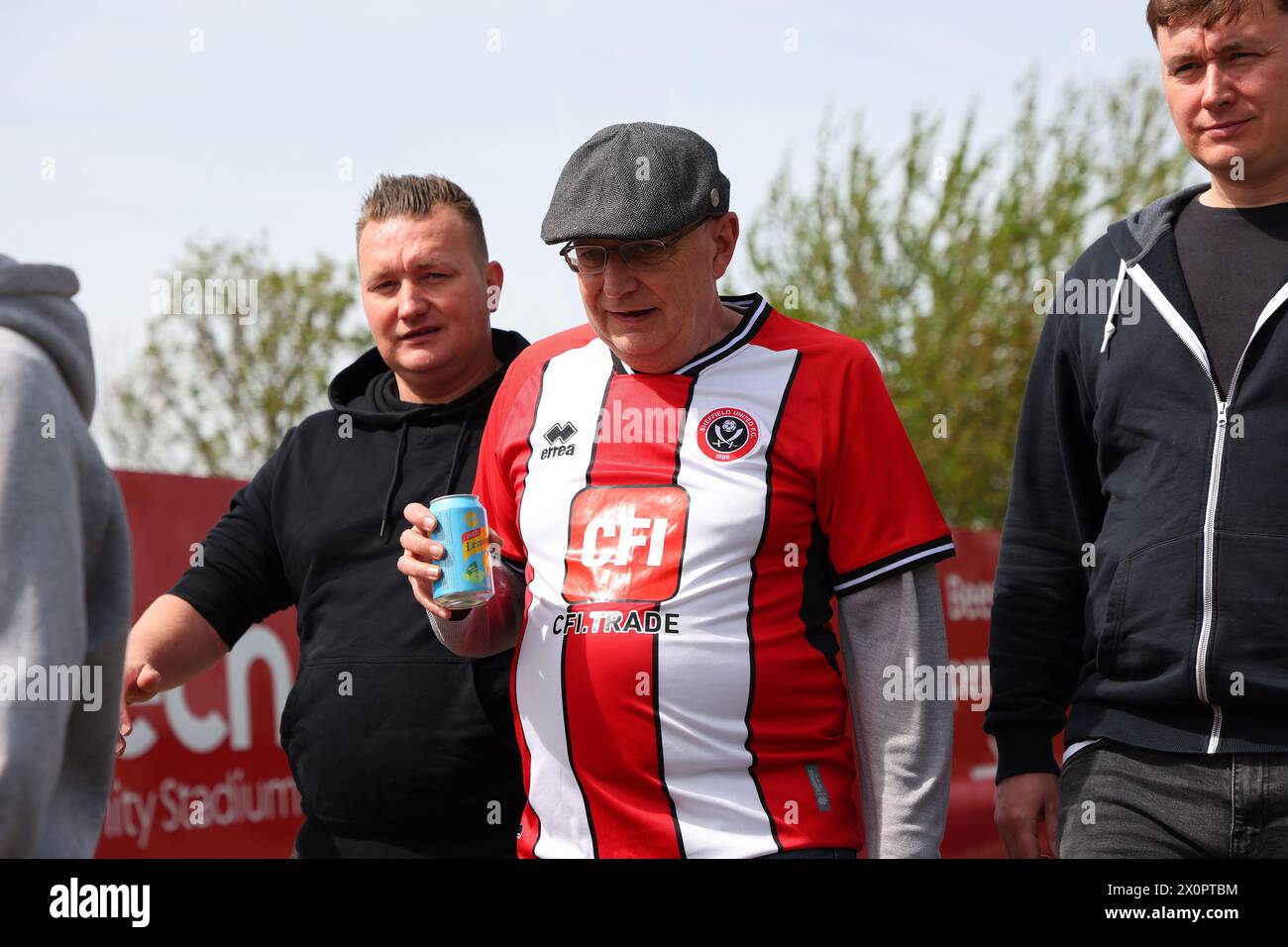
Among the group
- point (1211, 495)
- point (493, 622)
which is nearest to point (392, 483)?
point (493, 622)

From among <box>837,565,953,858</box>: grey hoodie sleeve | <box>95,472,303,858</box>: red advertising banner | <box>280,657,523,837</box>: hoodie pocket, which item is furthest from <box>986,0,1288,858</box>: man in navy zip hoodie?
<box>95,472,303,858</box>: red advertising banner

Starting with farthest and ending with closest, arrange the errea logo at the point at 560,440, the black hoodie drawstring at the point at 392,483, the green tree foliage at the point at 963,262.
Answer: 1. the green tree foliage at the point at 963,262
2. the black hoodie drawstring at the point at 392,483
3. the errea logo at the point at 560,440

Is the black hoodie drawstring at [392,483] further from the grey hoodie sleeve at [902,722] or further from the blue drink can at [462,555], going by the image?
the grey hoodie sleeve at [902,722]

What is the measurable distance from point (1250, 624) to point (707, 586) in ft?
3.18

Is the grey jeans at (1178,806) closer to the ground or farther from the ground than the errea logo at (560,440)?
closer to the ground

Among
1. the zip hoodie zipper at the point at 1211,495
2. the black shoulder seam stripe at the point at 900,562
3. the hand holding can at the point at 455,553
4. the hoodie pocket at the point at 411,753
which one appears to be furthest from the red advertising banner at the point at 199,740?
the zip hoodie zipper at the point at 1211,495

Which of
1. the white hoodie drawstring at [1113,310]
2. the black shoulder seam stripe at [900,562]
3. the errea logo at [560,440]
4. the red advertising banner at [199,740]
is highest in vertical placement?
the white hoodie drawstring at [1113,310]

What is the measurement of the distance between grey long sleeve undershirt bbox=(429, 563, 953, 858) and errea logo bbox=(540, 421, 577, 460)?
62cm

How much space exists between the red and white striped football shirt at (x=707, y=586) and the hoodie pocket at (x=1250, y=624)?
0.52m

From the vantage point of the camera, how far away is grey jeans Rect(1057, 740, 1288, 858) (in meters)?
2.62

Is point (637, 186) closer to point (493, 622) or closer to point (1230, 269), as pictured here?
point (493, 622)

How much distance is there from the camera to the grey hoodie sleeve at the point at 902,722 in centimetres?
279
